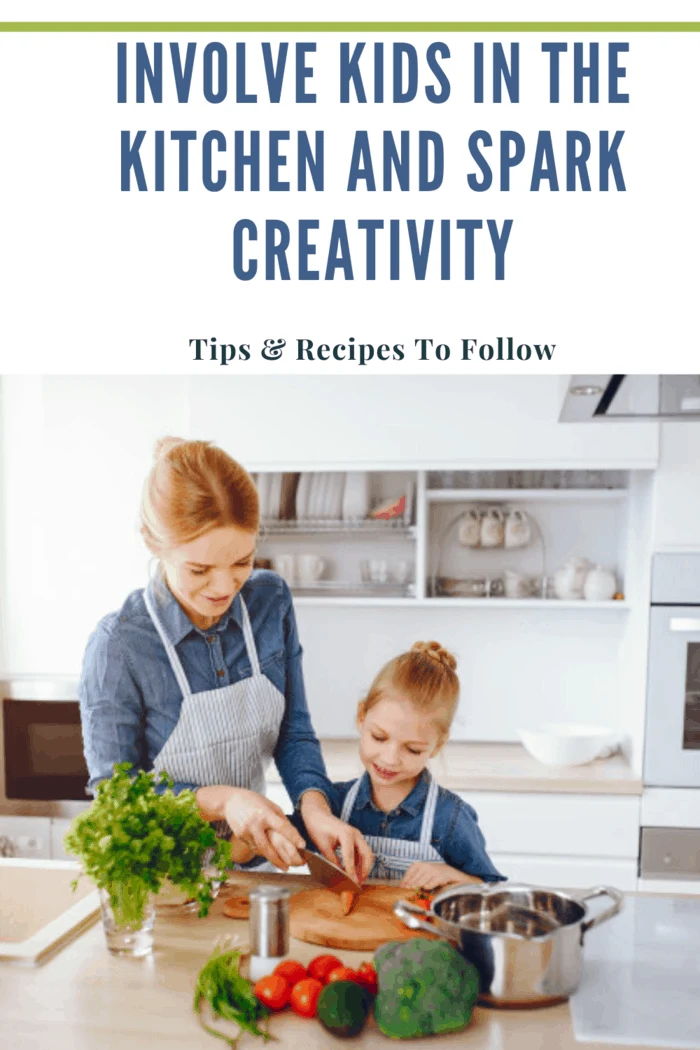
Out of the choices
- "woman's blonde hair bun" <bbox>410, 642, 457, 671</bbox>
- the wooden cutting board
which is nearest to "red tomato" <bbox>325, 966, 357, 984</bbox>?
the wooden cutting board

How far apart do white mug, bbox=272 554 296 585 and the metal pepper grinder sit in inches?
70.0

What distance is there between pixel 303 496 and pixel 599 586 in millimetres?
909

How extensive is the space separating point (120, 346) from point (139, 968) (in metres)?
1.41

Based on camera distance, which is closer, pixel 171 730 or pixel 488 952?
pixel 488 952

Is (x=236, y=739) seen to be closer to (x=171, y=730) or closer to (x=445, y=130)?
(x=171, y=730)

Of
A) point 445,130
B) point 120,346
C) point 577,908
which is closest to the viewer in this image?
point 577,908

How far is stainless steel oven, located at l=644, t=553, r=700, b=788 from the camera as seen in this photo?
255 centimetres

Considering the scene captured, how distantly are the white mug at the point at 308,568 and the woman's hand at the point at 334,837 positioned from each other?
51.5 inches

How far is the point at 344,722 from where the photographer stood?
10.1 ft

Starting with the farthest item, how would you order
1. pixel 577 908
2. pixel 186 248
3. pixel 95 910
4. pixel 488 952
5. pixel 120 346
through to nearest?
pixel 120 346 < pixel 186 248 < pixel 95 910 < pixel 577 908 < pixel 488 952

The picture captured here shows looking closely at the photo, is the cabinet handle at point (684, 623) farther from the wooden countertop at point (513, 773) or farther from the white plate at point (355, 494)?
the white plate at point (355, 494)

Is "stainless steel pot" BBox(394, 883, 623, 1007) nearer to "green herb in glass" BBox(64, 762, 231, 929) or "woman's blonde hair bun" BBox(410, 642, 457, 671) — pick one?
"green herb in glass" BBox(64, 762, 231, 929)

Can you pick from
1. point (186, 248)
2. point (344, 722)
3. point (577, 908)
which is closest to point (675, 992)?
point (577, 908)

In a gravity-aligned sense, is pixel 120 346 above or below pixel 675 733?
above
